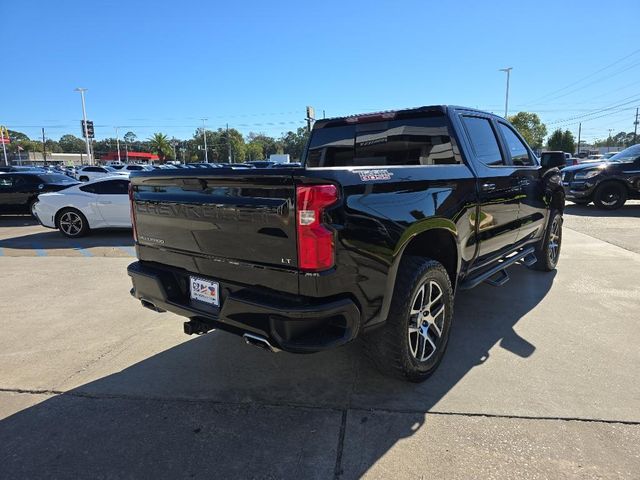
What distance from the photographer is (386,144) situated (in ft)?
14.0

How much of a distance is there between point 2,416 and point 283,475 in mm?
1969

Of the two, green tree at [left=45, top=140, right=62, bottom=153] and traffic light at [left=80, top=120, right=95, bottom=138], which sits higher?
green tree at [left=45, top=140, right=62, bottom=153]

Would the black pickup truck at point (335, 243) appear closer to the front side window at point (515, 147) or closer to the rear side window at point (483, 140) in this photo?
the rear side window at point (483, 140)

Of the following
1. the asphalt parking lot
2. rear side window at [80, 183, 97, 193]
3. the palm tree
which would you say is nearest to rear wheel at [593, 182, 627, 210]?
the asphalt parking lot

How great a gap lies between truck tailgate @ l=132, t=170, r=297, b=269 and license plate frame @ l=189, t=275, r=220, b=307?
0.62ft

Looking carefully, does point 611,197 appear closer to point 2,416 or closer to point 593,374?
point 593,374

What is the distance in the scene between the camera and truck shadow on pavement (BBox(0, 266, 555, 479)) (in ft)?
7.67

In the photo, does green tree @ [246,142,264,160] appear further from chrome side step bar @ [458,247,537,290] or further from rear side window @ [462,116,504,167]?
rear side window @ [462,116,504,167]

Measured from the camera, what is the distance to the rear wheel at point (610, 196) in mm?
12477

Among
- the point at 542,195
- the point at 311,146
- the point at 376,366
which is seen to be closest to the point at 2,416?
the point at 376,366

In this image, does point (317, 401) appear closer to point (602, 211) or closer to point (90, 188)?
point (90, 188)

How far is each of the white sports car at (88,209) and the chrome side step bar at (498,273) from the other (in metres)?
8.19

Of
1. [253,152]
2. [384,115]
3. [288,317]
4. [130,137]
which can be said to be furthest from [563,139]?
[130,137]

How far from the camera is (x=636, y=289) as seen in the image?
5184mm
